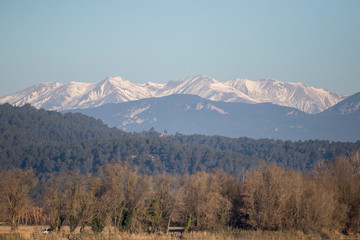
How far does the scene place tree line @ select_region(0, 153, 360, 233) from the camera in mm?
58875

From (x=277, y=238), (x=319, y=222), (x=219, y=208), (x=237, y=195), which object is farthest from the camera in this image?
(x=237, y=195)

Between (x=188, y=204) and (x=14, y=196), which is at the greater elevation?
(x=14, y=196)

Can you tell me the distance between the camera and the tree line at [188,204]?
58.9m

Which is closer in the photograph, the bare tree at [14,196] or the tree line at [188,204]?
the tree line at [188,204]

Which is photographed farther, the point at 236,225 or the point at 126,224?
the point at 236,225

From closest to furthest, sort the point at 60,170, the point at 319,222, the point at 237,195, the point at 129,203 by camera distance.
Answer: the point at 319,222, the point at 129,203, the point at 237,195, the point at 60,170

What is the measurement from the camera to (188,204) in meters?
67.0

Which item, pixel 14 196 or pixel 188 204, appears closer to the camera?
pixel 14 196

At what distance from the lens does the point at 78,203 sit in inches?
2227

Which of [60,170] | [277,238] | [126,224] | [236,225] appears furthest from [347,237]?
[60,170]

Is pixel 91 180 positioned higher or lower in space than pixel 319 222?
higher

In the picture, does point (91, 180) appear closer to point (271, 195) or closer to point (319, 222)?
point (271, 195)

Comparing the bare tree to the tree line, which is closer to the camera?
the tree line

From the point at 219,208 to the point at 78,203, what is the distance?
2076 centimetres
